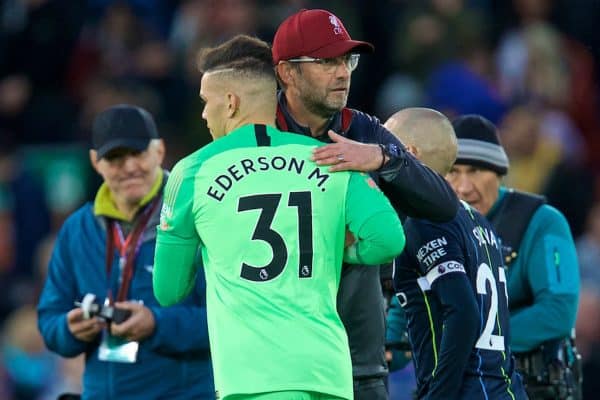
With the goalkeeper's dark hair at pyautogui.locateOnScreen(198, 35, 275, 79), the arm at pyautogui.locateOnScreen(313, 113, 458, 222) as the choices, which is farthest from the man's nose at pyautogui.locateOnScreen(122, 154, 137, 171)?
the arm at pyautogui.locateOnScreen(313, 113, 458, 222)

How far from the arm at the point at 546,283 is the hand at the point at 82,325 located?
1914 millimetres

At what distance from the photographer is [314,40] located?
5332 mm

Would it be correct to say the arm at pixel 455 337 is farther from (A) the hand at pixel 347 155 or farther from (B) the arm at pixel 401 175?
(A) the hand at pixel 347 155

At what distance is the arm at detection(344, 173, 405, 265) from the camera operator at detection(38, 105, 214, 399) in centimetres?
176

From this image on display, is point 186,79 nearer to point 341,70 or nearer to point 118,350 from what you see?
point 118,350

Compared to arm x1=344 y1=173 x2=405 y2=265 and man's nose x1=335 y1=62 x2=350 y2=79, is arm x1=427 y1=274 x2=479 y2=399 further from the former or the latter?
man's nose x1=335 y1=62 x2=350 y2=79

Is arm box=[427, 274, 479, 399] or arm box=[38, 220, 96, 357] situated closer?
arm box=[427, 274, 479, 399]

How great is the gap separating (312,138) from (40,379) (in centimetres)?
663

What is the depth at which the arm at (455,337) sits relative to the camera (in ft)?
17.7

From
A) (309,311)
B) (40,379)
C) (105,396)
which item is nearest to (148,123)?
(105,396)

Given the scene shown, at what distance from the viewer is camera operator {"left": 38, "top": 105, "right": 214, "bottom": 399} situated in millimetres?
6590

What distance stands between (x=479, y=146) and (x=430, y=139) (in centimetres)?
95

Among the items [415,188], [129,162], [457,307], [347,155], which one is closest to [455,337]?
[457,307]

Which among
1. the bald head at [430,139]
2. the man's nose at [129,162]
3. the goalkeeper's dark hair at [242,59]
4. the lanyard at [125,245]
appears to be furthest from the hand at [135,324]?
the goalkeeper's dark hair at [242,59]
